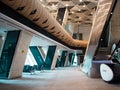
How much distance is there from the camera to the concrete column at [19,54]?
9570 mm

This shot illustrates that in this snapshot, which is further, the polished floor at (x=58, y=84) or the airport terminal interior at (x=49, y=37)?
the airport terminal interior at (x=49, y=37)

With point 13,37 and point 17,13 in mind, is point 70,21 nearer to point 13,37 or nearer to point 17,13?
point 13,37

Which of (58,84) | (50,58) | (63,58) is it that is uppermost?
(63,58)

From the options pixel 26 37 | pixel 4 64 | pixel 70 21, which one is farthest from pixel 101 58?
pixel 70 21

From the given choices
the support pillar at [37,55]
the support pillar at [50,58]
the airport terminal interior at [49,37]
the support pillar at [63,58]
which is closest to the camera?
the airport terminal interior at [49,37]

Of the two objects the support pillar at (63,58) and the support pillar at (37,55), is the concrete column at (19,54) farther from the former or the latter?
the support pillar at (63,58)

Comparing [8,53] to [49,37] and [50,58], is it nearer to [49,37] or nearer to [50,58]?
[49,37]

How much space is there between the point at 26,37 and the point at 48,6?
7.81 metres

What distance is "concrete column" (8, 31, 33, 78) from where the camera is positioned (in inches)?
377

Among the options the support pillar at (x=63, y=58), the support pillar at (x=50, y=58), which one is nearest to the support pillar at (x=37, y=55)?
the support pillar at (x=50, y=58)

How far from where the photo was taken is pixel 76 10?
1953cm

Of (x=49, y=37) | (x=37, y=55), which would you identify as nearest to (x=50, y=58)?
(x=37, y=55)

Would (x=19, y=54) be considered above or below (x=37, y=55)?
below

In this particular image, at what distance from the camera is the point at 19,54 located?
32.7 feet
